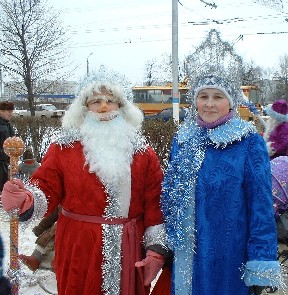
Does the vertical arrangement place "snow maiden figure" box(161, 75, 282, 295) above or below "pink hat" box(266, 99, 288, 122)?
below

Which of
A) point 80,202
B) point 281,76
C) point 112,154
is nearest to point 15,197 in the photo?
point 80,202

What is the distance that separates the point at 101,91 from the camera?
252cm

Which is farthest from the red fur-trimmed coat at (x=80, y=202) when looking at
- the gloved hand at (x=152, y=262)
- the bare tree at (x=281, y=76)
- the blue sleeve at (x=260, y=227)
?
the bare tree at (x=281, y=76)

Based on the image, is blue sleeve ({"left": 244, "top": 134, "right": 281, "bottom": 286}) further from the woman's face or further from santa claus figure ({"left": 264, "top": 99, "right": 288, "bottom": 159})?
santa claus figure ({"left": 264, "top": 99, "right": 288, "bottom": 159})

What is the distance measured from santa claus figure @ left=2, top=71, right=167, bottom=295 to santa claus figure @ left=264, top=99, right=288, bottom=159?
6.05 ft

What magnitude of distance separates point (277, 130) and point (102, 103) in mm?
2147

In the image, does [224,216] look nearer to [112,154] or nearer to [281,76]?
[112,154]

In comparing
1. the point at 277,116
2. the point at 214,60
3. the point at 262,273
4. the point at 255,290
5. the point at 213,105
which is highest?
the point at 214,60

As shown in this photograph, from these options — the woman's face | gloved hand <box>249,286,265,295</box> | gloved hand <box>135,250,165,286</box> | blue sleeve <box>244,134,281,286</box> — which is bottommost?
gloved hand <box>249,286,265,295</box>

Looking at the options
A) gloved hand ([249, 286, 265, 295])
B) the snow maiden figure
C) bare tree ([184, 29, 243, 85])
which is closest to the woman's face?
the snow maiden figure

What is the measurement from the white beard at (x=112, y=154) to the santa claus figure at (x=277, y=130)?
1.89 metres

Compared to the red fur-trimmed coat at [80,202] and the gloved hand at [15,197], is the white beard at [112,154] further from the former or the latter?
the gloved hand at [15,197]

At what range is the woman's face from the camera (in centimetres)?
229

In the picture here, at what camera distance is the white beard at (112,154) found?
94.0 inches
